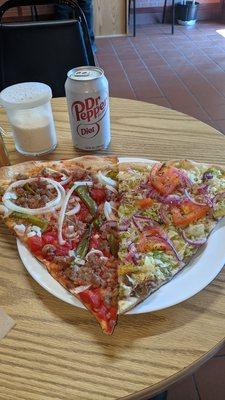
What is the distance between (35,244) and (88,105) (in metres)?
0.39

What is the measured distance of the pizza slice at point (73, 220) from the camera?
658mm

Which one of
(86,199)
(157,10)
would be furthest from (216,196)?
(157,10)

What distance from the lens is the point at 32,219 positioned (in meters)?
0.79

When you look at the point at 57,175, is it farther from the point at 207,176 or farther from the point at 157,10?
the point at 157,10

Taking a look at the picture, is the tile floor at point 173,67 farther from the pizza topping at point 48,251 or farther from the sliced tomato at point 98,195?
the pizza topping at point 48,251

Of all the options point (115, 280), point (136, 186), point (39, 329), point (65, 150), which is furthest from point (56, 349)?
point (65, 150)

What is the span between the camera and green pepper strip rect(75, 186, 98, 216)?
2.69 ft

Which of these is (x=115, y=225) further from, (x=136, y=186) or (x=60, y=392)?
(x=60, y=392)

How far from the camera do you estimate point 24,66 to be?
1.63m

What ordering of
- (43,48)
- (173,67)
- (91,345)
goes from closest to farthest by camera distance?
(91,345) → (43,48) → (173,67)

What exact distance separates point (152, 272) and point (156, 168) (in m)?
0.31

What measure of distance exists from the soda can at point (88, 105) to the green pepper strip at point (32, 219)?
31 centimetres

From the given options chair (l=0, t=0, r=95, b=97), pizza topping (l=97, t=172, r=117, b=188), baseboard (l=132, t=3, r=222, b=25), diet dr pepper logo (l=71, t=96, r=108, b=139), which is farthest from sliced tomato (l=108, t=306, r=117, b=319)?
baseboard (l=132, t=3, r=222, b=25)

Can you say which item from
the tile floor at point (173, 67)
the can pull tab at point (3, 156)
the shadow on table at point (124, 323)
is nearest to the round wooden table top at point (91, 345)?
the shadow on table at point (124, 323)
